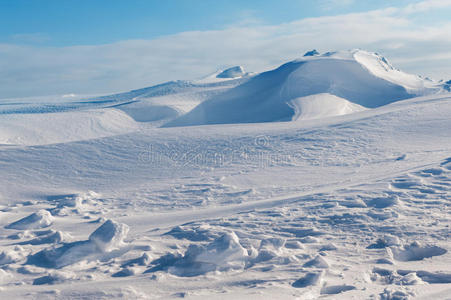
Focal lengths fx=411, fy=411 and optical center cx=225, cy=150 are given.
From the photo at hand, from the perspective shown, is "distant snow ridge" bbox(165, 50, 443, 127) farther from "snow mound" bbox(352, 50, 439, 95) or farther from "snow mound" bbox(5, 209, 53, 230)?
"snow mound" bbox(5, 209, 53, 230)

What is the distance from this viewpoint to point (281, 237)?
4.65 meters

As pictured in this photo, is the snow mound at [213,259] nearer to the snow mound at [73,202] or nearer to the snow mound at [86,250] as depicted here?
the snow mound at [86,250]

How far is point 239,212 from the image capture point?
18.3 ft

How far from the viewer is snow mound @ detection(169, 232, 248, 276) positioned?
151 inches

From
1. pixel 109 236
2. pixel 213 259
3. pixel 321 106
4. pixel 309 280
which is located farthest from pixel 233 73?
pixel 309 280

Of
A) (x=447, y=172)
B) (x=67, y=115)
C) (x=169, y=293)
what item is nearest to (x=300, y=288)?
(x=169, y=293)

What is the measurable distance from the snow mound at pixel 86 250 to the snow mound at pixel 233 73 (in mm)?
26382

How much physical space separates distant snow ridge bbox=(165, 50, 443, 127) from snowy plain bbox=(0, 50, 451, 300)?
5109 mm

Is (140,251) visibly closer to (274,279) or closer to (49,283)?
(49,283)

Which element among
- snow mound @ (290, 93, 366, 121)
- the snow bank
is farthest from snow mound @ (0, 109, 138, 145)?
the snow bank

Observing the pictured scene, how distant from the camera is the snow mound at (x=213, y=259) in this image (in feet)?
12.6

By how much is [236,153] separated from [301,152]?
1340mm

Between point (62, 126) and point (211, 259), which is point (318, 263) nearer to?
point (211, 259)

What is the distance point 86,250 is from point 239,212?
211 cm
